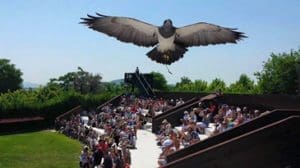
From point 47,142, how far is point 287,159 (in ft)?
→ 75.9

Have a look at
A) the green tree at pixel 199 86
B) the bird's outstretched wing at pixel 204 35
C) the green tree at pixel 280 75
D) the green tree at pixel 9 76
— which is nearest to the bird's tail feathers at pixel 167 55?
the bird's outstretched wing at pixel 204 35

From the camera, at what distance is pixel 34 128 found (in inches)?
1866

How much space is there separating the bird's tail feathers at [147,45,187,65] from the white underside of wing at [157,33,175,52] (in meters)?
0.07

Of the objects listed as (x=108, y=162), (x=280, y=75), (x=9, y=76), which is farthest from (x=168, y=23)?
(x=9, y=76)

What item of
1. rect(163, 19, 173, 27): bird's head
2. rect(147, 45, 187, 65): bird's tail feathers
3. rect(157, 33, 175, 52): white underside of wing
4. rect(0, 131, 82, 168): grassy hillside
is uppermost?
rect(163, 19, 173, 27): bird's head

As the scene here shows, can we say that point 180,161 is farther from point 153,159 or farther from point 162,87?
point 162,87

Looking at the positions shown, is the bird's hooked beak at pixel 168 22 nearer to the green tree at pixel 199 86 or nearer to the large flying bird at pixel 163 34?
the large flying bird at pixel 163 34

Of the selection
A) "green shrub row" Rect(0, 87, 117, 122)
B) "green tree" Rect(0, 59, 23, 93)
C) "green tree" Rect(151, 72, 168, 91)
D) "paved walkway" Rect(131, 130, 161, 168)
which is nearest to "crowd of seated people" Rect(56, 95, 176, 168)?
"paved walkway" Rect(131, 130, 161, 168)

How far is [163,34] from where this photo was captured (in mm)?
9781

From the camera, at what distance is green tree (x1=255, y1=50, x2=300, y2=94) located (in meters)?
61.9

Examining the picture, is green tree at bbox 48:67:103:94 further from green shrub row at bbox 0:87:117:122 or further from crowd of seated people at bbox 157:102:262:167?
crowd of seated people at bbox 157:102:262:167

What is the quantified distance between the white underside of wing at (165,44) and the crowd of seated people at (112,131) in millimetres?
10440

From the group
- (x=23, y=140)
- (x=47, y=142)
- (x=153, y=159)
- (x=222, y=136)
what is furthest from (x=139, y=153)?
(x=23, y=140)

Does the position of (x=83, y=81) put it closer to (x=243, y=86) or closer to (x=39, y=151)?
(x=243, y=86)
